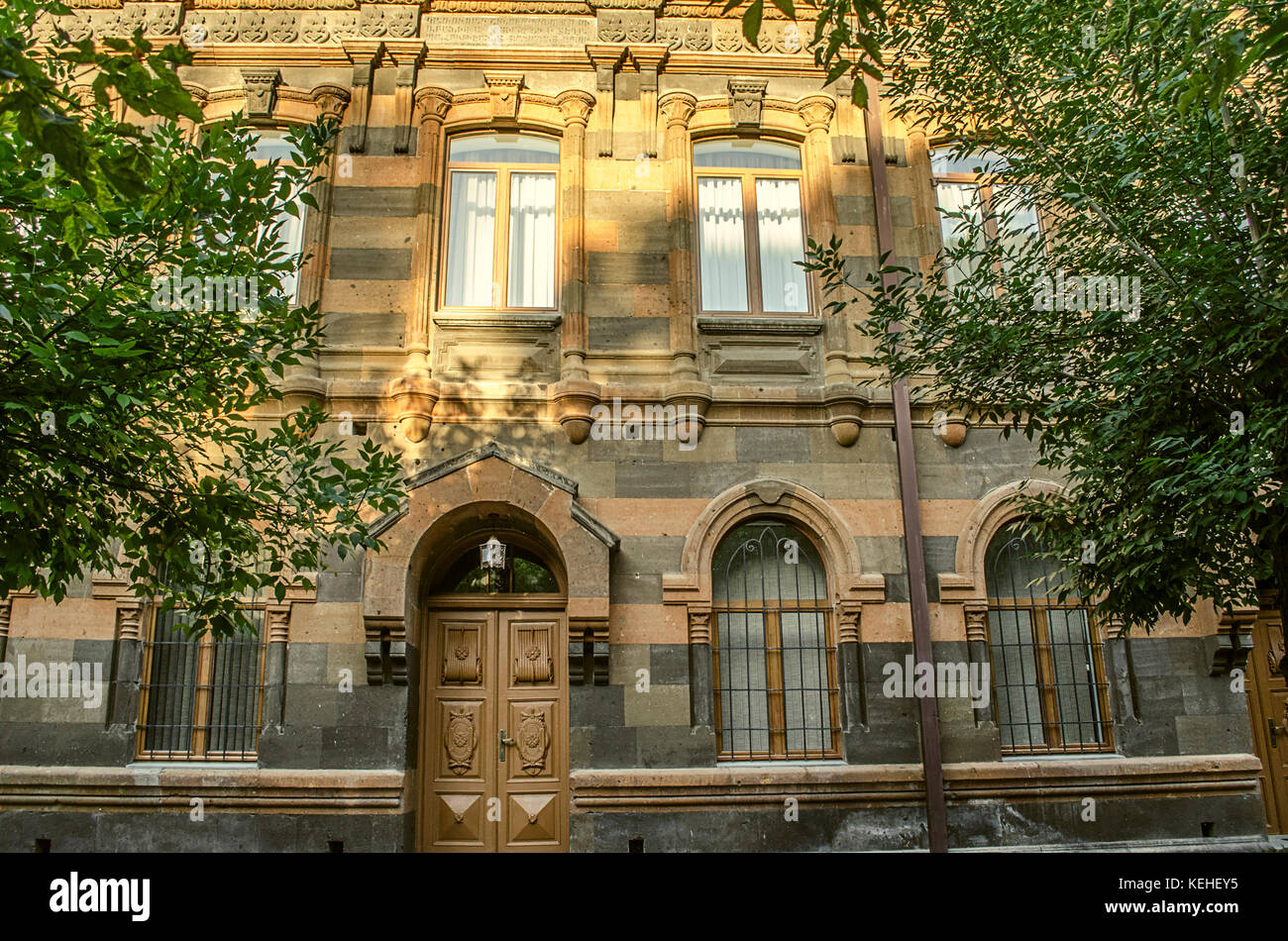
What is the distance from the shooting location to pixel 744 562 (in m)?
Answer: 9.37

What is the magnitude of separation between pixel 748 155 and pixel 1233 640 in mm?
7485

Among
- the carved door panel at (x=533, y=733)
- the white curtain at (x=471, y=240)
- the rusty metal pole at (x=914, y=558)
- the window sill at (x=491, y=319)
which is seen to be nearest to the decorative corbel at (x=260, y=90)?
the white curtain at (x=471, y=240)

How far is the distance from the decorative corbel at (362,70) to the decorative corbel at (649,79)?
302 cm

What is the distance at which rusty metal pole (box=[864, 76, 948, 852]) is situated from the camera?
8461mm

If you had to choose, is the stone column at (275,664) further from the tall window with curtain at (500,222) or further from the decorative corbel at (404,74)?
the decorative corbel at (404,74)

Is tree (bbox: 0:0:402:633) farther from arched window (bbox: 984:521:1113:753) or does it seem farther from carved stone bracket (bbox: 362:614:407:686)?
arched window (bbox: 984:521:1113:753)

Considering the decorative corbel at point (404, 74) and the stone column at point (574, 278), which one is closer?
the stone column at point (574, 278)

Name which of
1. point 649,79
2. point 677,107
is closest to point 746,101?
point 677,107

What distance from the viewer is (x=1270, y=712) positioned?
31.4ft

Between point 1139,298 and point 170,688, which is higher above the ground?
point 1139,298

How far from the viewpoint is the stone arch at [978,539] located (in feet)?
29.9

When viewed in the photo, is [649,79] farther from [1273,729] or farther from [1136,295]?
[1273,729]

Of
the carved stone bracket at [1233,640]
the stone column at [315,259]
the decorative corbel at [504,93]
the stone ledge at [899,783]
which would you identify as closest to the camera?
the stone ledge at [899,783]

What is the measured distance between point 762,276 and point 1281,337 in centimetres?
614
